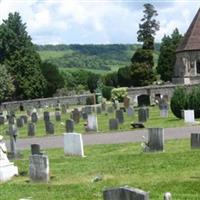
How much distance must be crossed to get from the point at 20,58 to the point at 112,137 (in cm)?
5759

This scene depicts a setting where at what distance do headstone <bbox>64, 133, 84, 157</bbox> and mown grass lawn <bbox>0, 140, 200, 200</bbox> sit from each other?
13.2 inches

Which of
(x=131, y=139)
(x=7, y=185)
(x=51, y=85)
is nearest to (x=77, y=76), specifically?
(x=51, y=85)

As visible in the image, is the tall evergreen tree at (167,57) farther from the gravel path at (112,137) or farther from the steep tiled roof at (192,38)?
the gravel path at (112,137)

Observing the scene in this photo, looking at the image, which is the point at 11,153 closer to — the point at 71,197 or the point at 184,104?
the point at 71,197

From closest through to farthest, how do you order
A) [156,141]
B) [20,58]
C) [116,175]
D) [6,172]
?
[116,175] < [6,172] < [156,141] < [20,58]

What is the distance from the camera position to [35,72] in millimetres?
85062

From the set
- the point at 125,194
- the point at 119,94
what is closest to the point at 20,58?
the point at 119,94

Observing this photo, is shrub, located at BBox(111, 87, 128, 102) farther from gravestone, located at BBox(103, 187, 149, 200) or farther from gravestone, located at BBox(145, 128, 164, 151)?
gravestone, located at BBox(103, 187, 149, 200)

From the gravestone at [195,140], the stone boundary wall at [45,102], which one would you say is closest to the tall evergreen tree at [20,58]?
the stone boundary wall at [45,102]

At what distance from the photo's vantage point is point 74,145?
2155 cm

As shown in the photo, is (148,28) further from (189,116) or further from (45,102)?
(189,116)

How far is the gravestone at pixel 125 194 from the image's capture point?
9.31 metres

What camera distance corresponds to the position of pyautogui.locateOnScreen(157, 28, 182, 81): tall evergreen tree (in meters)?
95.4

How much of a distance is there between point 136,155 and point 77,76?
11990 cm
